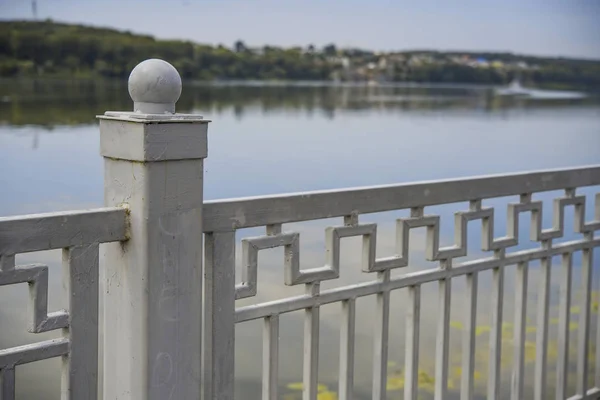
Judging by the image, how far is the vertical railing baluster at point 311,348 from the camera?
183cm

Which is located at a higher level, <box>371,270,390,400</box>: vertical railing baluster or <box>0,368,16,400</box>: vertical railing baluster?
<box>0,368,16,400</box>: vertical railing baluster

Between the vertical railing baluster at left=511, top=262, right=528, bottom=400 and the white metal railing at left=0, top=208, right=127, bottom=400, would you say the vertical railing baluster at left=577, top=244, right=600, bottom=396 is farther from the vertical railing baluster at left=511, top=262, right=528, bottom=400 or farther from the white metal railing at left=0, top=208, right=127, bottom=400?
the white metal railing at left=0, top=208, right=127, bottom=400

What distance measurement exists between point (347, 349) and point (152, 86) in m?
0.82

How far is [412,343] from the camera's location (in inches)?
82.6

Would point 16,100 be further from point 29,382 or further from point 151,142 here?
point 151,142

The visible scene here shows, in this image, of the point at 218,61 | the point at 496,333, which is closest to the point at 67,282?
the point at 496,333

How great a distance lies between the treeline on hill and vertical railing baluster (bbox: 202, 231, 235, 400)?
642 centimetres

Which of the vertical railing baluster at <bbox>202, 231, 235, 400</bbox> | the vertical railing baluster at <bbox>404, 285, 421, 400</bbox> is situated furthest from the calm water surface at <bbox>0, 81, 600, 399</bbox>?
the vertical railing baluster at <bbox>202, 231, 235, 400</bbox>

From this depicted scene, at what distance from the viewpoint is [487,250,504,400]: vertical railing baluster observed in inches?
91.9

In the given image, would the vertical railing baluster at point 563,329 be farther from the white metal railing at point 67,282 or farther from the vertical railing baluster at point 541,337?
the white metal railing at point 67,282

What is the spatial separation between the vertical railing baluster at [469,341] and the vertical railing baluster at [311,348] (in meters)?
0.57

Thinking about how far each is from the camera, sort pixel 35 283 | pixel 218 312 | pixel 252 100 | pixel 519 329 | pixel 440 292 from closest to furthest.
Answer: pixel 35 283
pixel 218 312
pixel 440 292
pixel 519 329
pixel 252 100

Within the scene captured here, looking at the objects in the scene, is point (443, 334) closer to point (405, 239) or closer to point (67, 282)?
point (405, 239)

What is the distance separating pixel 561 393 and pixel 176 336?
5.16ft
